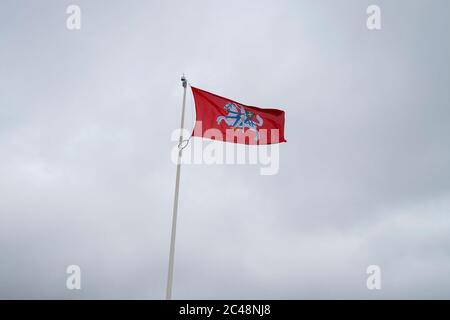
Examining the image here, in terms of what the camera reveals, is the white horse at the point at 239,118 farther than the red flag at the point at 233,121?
Yes

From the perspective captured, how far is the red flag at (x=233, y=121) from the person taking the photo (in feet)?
70.8

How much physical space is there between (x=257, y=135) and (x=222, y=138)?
274 centimetres

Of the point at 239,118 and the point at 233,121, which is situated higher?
the point at 239,118

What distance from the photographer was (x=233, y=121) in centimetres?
2253

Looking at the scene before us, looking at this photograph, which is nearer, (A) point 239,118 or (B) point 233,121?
(B) point 233,121

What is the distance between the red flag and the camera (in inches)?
850

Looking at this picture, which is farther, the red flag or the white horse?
the white horse
